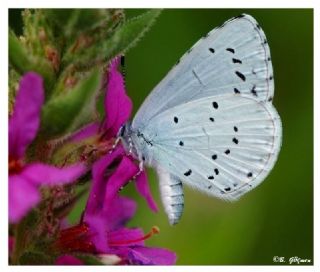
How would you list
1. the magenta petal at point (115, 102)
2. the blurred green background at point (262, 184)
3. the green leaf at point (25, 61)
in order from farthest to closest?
the blurred green background at point (262, 184), the magenta petal at point (115, 102), the green leaf at point (25, 61)

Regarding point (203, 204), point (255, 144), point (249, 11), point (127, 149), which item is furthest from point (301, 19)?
point (127, 149)

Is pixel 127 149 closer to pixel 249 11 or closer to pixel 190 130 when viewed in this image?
pixel 190 130

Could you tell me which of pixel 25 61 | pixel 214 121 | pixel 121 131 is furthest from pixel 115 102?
pixel 214 121

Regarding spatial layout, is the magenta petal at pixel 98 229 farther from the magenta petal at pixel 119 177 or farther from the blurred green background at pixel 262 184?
the blurred green background at pixel 262 184

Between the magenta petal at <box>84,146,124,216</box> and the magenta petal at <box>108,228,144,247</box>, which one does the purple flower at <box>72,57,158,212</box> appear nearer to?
the magenta petal at <box>84,146,124,216</box>

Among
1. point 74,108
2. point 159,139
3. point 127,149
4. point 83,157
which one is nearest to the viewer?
point 74,108

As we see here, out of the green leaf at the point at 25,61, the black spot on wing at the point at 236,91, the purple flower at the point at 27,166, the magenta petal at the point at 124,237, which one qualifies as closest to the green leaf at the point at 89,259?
the magenta petal at the point at 124,237

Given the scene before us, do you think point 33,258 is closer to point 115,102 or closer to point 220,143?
point 115,102
